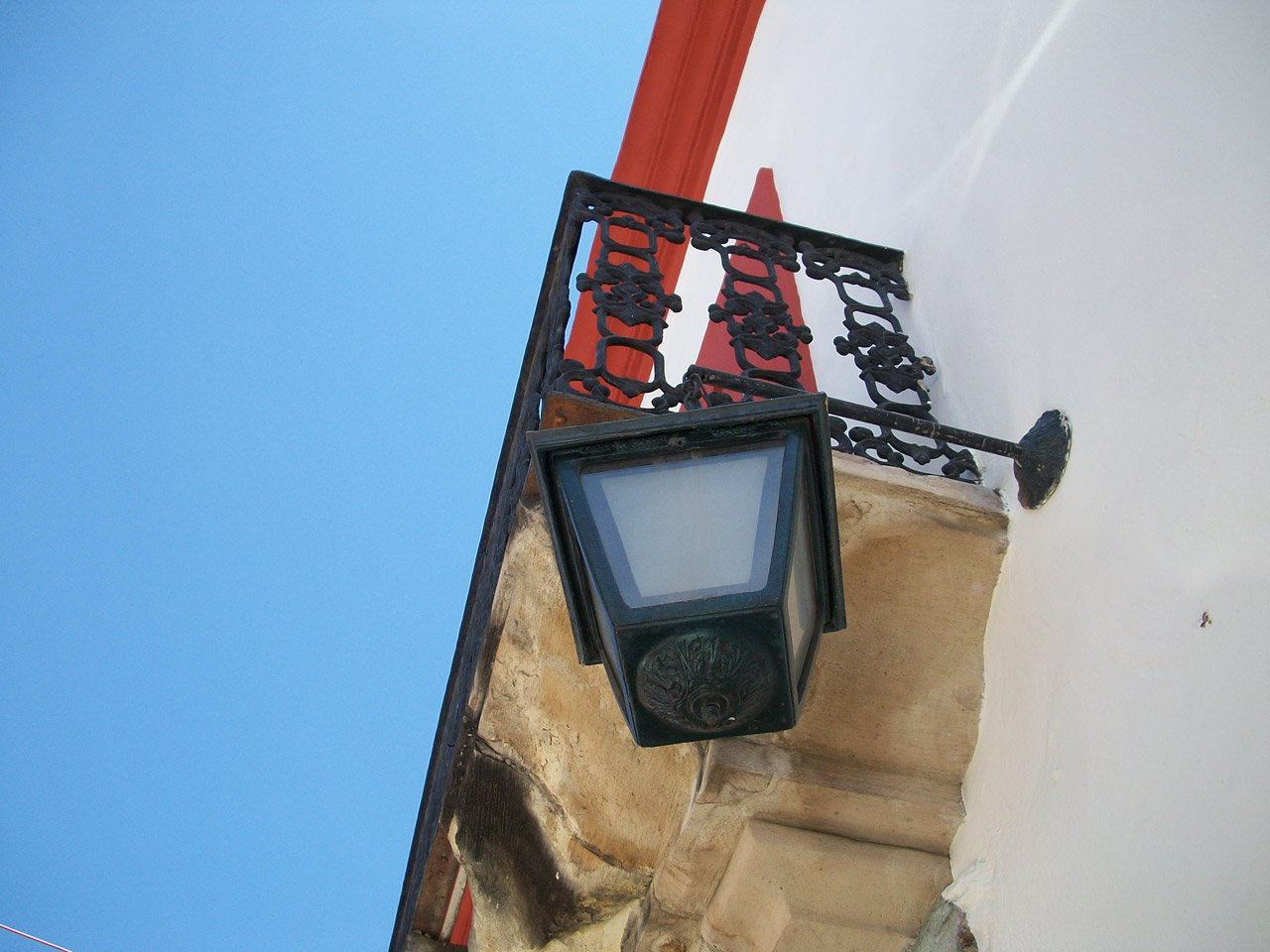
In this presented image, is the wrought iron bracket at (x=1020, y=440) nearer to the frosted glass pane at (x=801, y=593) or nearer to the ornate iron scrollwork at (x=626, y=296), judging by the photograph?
the ornate iron scrollwork at (x=626, y=296)

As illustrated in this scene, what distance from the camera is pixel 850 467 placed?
72.1 inches

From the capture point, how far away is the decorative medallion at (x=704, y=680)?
4.27 ft

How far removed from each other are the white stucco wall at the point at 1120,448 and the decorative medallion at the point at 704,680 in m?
0.52

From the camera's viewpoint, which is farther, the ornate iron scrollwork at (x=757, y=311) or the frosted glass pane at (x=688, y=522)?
the ornate iron scrollwork at (x=757, y=311)

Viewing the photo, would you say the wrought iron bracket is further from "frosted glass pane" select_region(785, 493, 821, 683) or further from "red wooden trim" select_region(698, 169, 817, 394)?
"red wooden trim" select_region(698, 169, 817, 394)

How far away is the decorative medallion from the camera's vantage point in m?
1.30

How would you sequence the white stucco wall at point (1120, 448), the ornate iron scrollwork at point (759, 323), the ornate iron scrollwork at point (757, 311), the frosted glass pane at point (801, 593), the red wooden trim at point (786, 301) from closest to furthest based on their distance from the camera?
1. the white stucco wall at point (1120, 448)
2. the frosted glass pane at point (801, 593)
3. the ornate iron scrollwork at point (759, 323)
4. the ornate iron scrollwork at point (757, 311)
5. the red wooden trim at point (786, 301)

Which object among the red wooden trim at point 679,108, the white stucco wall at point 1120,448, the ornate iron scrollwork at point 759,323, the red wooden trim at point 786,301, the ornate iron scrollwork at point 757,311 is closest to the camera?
the white stucco wall at point 1120,448

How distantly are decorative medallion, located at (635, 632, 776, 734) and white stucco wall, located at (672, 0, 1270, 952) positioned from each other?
1.71 ft

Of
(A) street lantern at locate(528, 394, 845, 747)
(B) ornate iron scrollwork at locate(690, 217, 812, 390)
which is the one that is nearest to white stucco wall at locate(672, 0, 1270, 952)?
(B) ornate iron scrollwork at locate(690, 217, 812, 390)

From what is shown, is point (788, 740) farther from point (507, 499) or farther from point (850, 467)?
point (507, 499)

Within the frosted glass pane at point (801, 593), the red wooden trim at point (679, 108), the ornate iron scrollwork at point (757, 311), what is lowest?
the frosted glass pane at point (801, 593)

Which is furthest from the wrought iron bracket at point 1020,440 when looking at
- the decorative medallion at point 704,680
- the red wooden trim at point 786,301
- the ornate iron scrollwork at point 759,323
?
the red wooden trim at point 786,301

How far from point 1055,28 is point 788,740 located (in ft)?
4.59
